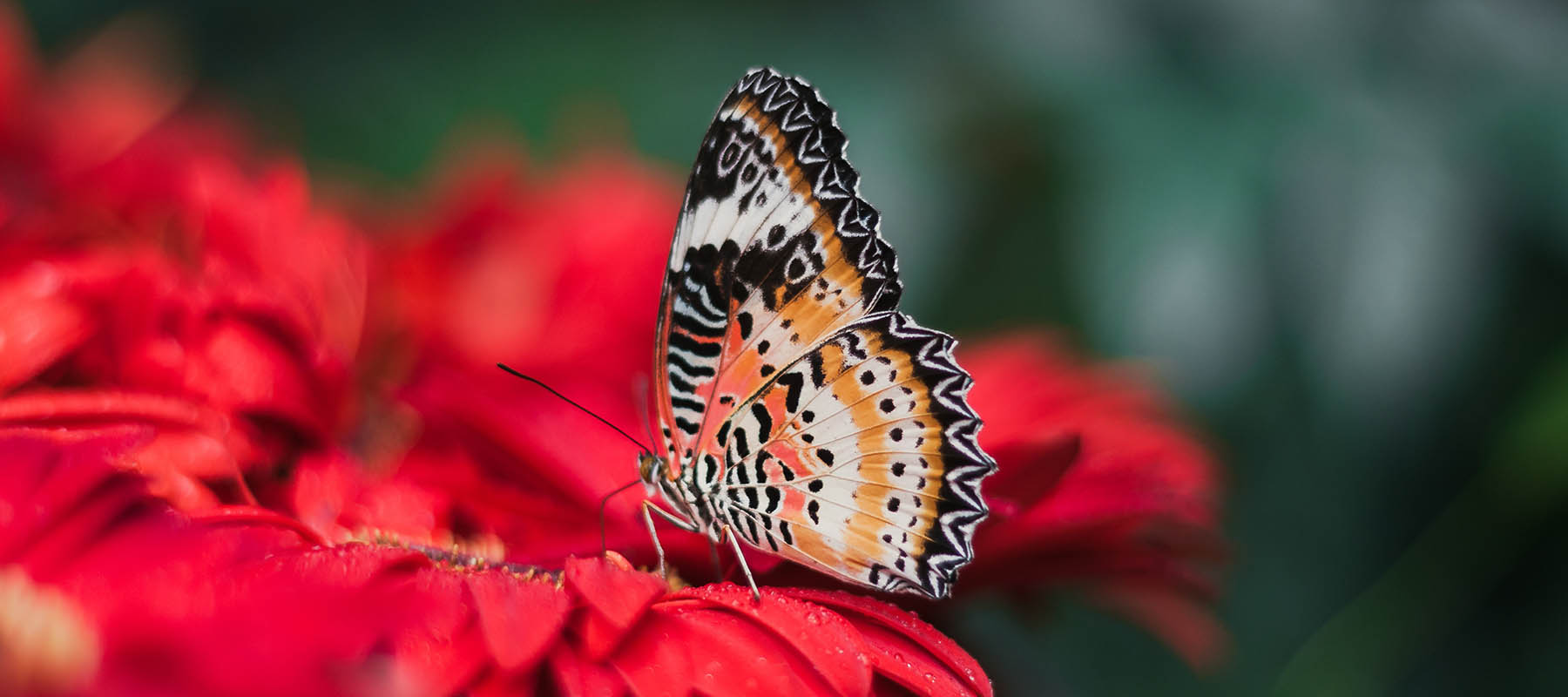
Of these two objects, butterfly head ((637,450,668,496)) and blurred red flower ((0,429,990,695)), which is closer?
blurred red flower ((0,429,990,695))

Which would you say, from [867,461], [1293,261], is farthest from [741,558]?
Answer: [1293,261]

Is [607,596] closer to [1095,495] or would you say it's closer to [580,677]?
[580,677]

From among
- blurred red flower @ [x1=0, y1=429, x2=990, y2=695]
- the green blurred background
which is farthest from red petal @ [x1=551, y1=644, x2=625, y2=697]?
the green blurred background

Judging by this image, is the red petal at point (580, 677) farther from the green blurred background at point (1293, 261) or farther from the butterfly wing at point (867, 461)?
the green blurred background at point (1293, 261)

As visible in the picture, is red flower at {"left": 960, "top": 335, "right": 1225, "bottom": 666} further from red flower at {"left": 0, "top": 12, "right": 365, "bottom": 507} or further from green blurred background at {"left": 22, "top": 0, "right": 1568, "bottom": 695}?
red flower at {"left": 0, "top": 12, "right": 365, "bottom": 507}

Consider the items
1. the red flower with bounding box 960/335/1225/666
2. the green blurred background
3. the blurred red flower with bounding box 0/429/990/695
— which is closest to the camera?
the blurred red flower with bounding box 0/429/990/695

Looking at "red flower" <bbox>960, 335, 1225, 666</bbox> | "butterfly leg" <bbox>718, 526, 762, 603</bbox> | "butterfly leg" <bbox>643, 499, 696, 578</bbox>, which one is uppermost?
"red flower" <bbox>960, 335, 1225, 666</bbox>

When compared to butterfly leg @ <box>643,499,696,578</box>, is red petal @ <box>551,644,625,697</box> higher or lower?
lower

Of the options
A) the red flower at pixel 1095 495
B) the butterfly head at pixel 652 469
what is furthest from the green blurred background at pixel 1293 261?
the butterfly head at pixel 652 469
